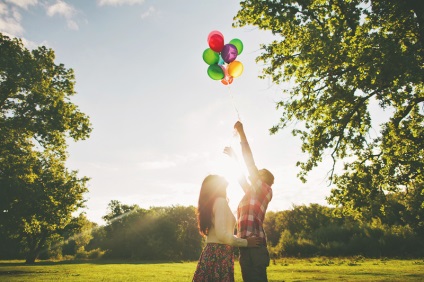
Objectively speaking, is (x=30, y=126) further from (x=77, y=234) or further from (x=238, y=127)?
(x=77, y=234)

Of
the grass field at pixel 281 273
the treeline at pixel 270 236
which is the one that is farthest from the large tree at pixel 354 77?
the treeline at pixel 270 236

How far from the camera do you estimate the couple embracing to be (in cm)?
397

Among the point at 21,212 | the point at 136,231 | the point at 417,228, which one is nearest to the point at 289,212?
the point at 417,228

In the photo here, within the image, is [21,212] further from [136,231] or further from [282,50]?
[136,231]

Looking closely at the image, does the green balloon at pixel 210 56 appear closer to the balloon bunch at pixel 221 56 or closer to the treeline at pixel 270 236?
the balloon bunch at pixel 221 56

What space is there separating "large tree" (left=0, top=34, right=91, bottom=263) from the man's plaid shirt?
19180mm

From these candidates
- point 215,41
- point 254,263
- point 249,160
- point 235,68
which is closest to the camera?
point 254,263

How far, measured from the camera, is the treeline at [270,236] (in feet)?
116

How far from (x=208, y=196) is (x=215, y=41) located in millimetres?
4787

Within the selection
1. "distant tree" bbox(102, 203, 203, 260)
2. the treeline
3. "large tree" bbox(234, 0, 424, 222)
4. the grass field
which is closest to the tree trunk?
the treeline

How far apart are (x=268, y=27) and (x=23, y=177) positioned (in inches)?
803

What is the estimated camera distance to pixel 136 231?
52.7 metres

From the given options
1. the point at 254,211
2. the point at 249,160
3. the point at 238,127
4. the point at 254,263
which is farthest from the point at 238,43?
the point at 254,263

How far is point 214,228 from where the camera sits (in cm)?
421
